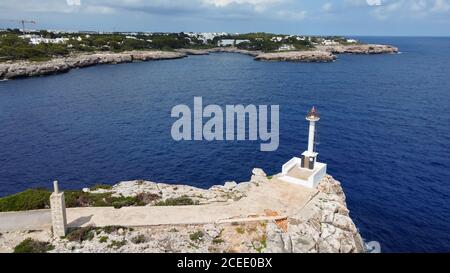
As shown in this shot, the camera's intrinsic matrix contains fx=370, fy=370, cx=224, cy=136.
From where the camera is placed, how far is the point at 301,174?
32844mm

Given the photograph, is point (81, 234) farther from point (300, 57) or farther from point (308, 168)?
point (300, 57)

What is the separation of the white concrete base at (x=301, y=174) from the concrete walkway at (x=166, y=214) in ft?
7.03

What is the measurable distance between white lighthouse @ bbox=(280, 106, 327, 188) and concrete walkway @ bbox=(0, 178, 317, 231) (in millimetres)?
2335

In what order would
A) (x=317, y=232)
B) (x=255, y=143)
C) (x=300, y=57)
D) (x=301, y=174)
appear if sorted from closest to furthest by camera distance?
(x=317, y=232), (x=301, y=174), (x=255, y=143), (x=300, y=57)

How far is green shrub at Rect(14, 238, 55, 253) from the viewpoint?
21.9 metres

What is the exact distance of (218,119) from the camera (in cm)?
6775

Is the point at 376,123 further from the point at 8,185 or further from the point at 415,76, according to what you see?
the point at 415,76

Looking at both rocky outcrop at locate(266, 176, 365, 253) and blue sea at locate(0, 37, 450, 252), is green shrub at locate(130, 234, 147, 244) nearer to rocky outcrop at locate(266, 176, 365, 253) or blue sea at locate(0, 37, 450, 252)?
rocky outcrop at locate(266, 176, 365, 253)

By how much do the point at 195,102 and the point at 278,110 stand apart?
64.9 feet

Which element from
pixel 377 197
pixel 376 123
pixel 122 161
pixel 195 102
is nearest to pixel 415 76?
pixel 376 123

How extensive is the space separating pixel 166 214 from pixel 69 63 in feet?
417

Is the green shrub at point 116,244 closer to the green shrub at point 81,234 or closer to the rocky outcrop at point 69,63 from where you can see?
the green shrub at point 81,234

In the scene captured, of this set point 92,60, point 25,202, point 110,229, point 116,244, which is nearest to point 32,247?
point 110,229

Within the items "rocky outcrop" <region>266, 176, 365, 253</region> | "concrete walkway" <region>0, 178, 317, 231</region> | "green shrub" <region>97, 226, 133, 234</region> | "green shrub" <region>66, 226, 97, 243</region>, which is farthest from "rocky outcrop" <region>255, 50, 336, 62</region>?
"green shrub" <region>66, 226, 97, 243</region>
